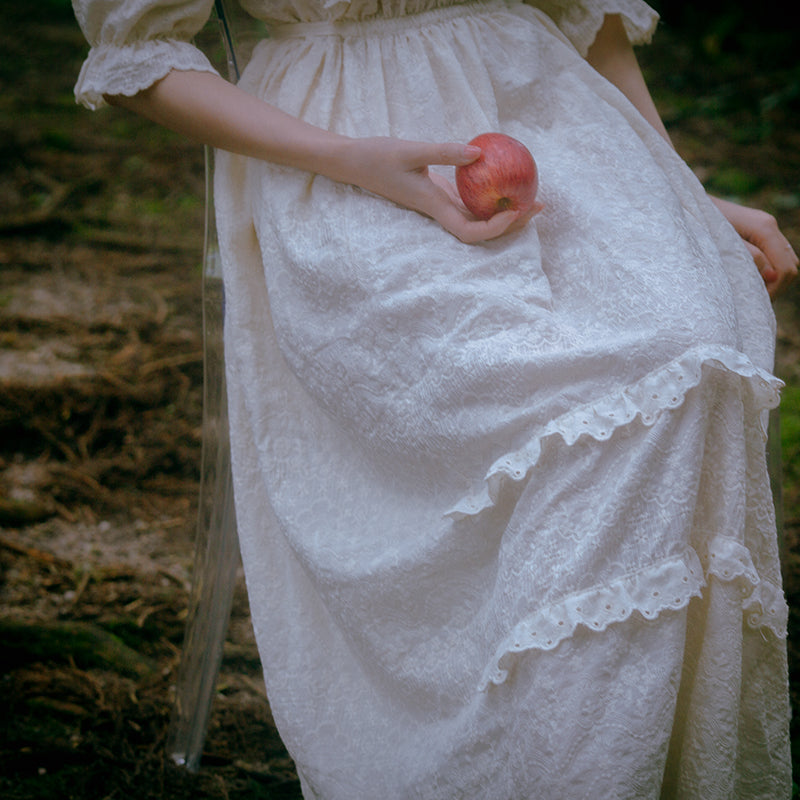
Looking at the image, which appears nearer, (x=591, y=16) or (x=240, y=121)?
(x=240, y=121)

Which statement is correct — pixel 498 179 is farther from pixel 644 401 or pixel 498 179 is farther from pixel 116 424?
pixel 116 424

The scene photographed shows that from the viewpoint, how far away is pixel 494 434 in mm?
846

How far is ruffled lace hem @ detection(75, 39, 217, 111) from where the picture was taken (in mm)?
1070

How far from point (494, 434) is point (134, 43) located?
2.30ft

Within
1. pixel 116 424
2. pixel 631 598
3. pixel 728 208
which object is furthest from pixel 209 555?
pixel 116 424

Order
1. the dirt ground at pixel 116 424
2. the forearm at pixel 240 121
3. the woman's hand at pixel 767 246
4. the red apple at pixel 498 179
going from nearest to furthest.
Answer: the red apple at pixel 498 179, the forearm at pixel 240 121, the woman's hand at pixel 767 246, the dirt ground at pixel 116 424

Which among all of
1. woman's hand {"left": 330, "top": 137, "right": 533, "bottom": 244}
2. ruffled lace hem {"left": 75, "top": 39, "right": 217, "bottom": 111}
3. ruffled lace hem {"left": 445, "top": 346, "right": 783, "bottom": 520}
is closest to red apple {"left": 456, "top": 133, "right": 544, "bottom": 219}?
woman's hand {"left": 330, "top": 137, "right": 533, "bottom": 244}

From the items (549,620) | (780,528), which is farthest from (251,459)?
(780,528)

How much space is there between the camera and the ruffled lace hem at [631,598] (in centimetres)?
74

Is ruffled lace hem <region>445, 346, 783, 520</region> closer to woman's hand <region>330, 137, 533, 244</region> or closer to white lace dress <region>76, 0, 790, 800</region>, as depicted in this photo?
white lace dress <region>76, 0, 790, 800</region>

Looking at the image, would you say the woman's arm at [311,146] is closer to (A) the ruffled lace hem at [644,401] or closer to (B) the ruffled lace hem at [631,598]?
(A) the ruffled lace hem at [644,401]

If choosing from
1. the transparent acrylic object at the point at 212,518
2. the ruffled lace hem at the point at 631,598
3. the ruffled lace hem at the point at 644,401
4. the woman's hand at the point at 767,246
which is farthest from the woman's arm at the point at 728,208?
the ruffled lace hem at the point at 631,598

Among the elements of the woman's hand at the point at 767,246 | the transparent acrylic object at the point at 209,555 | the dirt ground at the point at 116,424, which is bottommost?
the dirt ground at the point at 116,424

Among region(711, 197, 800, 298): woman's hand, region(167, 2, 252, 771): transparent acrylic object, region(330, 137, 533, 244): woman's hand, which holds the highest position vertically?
region(330, 137, 533, 244): woman's hand
